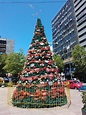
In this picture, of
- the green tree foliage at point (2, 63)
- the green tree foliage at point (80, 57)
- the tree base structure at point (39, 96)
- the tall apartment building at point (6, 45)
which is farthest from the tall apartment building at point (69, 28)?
the tree base structure at point (39, 96)

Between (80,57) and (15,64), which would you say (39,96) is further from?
(80,57)

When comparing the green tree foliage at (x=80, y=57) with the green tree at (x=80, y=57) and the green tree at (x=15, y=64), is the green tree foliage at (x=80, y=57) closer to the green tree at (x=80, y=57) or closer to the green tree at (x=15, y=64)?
the green tree at (x=80, y=57)

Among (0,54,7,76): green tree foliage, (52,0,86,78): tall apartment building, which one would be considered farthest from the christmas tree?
(52,0,86,78): tall apartment building

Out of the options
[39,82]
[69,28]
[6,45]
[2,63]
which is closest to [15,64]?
[2,63]

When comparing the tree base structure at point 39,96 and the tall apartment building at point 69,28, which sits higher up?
the tall apartment building at point 69,28

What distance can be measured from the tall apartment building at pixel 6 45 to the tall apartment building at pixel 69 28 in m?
23.2

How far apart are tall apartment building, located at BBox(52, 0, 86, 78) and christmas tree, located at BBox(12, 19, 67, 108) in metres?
40.1

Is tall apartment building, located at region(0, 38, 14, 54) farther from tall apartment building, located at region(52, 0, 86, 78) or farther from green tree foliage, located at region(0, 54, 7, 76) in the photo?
green tree foliage, located at region(0, 54, 7, 76)

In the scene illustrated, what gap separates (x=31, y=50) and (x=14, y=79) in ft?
96.1

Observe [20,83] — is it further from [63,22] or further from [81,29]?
[63,22]

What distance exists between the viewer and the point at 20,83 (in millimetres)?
9109

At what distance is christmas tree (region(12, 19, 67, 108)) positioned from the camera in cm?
837

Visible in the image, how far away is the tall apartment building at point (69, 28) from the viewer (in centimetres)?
5759

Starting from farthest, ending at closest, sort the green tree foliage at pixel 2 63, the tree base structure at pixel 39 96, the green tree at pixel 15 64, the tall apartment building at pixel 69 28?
the tall apartment building at pixel 69 28, the green tree foliage at pixel 2 63, the green tree at pixel 15 64, the tree base structure at pixel 39 96
